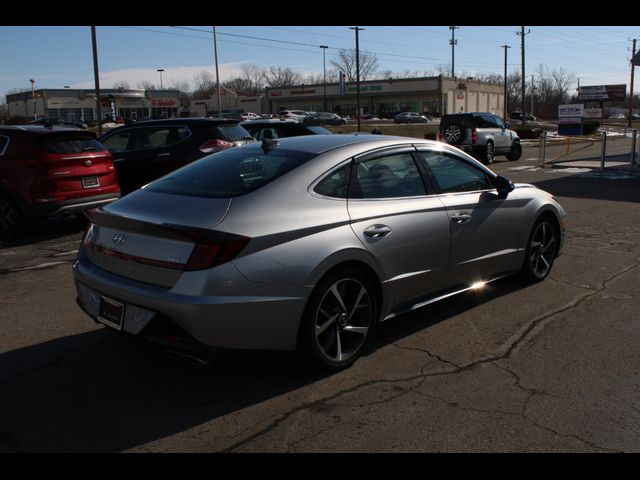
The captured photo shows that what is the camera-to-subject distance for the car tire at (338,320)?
12.2 feet

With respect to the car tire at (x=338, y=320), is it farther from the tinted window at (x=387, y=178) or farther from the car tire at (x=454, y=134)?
the car tire at (x=454, y=134)

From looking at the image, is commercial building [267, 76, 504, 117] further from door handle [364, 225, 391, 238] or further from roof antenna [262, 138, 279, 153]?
door handle [364, 225, 391, 238]

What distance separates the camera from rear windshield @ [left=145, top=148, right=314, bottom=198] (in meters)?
3.92

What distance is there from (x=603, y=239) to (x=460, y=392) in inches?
221

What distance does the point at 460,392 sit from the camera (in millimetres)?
3686

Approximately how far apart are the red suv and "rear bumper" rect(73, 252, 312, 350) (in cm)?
507

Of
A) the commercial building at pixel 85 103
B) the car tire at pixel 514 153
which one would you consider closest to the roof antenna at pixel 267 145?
the car tire at pixel 514 153

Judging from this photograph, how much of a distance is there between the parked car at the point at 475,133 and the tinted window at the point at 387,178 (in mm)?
16556

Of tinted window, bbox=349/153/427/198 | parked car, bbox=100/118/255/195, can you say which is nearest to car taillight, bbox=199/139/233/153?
parked car, bbox=100/118/255/195

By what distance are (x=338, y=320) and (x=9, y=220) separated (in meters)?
6.37

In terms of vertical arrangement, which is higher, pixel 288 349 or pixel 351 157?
pixel 351 157
